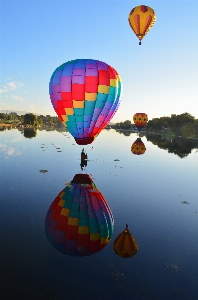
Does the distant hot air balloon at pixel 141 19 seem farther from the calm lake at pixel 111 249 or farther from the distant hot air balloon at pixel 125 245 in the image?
the distant hot air balloon at pixel 125 245

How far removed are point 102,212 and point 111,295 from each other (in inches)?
278

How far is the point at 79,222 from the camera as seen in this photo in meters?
13.1

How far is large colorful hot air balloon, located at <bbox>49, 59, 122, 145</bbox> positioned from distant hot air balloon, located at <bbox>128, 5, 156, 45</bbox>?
16.6 meters

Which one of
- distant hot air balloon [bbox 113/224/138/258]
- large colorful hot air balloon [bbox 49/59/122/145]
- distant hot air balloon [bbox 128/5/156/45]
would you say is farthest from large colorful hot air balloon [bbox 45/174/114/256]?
distant hot air balloon [bbox 128/5/156/45]

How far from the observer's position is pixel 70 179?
22156 mm

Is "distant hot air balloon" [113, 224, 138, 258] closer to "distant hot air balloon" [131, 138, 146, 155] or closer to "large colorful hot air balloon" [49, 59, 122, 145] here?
"large colorful hot air balloon" [49, 59, 122, 145]

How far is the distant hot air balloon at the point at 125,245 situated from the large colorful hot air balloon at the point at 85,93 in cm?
1187

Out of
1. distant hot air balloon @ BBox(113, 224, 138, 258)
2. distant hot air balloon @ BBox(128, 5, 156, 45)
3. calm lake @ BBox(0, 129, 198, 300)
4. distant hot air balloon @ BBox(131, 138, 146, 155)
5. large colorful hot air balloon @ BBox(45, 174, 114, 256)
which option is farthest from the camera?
distant hot air balloon @ BBox(131, 138, 146, 155)

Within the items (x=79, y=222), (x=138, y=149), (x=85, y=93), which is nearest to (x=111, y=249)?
(x=79, y=222)

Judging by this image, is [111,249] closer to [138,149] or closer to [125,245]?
[125,245]

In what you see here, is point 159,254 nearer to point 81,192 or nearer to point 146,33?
point 81,192

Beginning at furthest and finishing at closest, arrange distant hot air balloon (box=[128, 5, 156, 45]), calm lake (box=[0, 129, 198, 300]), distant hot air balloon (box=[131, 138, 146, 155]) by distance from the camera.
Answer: distant hot air balloon (box=[131, 138, 146, 155]), distant hot air balloon (box=[128, 5, 156, 45]), calm lake (box=[0, 129, 198, 300])

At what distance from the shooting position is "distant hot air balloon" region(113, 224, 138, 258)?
1039 centimetres

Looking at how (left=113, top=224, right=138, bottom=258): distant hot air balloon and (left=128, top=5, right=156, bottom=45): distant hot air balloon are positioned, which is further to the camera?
(left=128, top=5, right=156, bottom=45): distant hot air balloon
